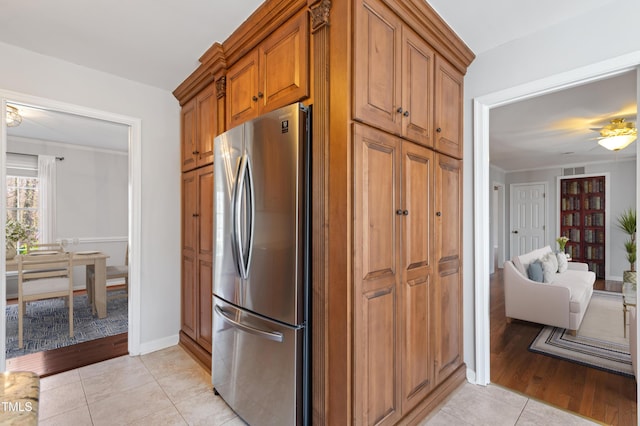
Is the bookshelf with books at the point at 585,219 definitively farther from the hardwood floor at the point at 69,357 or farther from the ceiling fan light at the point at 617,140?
the hardwood floor at the point at 69,357

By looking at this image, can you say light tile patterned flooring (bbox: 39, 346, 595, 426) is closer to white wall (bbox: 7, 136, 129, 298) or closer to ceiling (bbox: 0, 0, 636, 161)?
ceiling (bbox: 0, 0, 636, 161)

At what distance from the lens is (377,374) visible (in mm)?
1557

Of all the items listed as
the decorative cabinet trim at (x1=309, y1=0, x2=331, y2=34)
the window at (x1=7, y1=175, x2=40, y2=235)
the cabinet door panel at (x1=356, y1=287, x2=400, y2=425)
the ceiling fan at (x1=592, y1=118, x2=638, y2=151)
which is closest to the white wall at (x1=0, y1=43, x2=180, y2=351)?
the decorative cabinet trim at (x1=309, y1=0, x2=331, y2=34)

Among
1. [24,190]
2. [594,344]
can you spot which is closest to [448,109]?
[594,344]

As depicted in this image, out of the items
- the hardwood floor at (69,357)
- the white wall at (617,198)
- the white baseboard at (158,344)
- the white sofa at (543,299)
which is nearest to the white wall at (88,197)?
the hardwood floor at (69,357)

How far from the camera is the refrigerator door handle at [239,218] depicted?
1764mm

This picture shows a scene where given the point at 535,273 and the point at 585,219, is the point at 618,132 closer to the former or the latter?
the point at 535,273

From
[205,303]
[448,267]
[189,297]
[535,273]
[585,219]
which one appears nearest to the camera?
[448,267]

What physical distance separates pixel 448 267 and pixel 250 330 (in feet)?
4.64

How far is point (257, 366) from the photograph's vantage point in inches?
67.9

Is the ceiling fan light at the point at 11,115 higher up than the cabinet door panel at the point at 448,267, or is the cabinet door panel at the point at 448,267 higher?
the ceiling fan light at the point at 11,115

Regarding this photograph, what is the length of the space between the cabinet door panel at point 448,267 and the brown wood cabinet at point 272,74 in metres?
1.08

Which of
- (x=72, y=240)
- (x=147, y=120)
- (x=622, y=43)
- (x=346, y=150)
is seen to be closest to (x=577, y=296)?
(x=622, y=43)

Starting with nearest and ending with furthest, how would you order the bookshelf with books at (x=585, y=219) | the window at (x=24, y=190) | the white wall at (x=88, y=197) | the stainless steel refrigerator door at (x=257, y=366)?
the stainless steel refrigerator door at (x=257, y=366), the window at (x=24, y=190), the white wall at (x=88, y=197), the bookshelf with books at (x=585, y=219)
